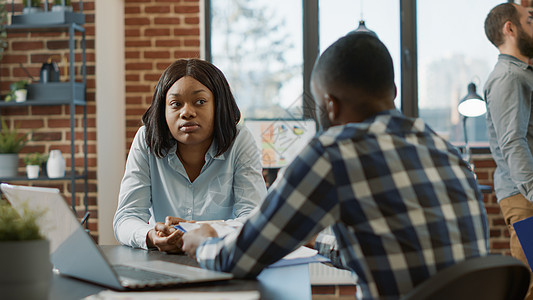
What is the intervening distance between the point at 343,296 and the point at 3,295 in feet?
9.94

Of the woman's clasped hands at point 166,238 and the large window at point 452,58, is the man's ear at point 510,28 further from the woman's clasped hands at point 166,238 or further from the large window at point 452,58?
the woman's clasped hands at point 166,238

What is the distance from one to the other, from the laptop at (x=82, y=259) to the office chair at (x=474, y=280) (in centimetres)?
43

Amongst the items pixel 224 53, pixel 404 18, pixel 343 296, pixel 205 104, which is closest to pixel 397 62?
pixel 404 18

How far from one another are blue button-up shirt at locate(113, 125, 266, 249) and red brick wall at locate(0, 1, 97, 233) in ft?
5.50

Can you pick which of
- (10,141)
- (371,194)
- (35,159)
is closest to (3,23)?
(10,141)

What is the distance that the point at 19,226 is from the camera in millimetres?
909

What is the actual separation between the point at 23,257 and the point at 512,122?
7.54ft

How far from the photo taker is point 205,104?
1856 mm

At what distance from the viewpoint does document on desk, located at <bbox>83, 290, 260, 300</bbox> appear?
0.97m

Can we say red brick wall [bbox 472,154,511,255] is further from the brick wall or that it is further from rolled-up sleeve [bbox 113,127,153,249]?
rolled-up sleeve [bbox 113,127,153,249]

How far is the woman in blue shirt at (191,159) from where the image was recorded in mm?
1833

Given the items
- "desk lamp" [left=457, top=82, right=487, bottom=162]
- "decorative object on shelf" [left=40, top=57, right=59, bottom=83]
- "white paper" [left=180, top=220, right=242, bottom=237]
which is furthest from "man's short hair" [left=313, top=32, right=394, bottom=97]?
"decorative object on shelf" [left=40, top=57, right=59, bottom=83]

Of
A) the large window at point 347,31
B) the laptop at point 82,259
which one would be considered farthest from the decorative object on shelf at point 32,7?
the laptop at point 82,259

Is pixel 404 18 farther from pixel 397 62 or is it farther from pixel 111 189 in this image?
pixel 111 189
